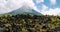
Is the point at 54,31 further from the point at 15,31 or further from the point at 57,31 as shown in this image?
the point at 15,31

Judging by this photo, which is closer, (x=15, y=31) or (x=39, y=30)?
(x=15, y=31)

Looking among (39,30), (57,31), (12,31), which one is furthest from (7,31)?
(57,31)

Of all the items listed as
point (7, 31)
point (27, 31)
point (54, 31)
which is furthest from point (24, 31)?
point (54, 31)

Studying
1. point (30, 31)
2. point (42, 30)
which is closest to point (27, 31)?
point (30, 31)

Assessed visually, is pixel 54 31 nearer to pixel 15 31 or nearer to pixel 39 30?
pixel 39 30

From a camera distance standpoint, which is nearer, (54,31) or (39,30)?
(54,31)

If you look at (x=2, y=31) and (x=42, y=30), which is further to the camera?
(x=42, y=30)

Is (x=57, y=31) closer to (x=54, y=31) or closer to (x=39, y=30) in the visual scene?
(x=54, y=31)
